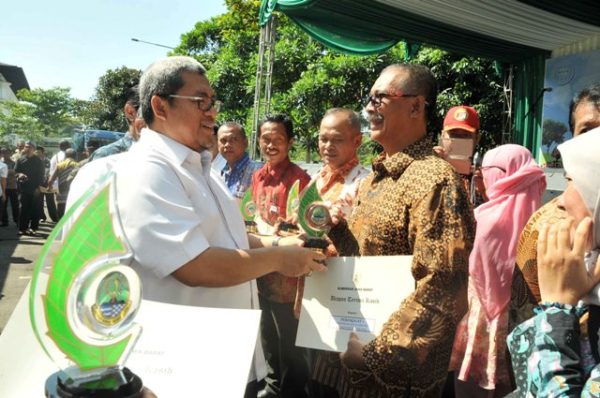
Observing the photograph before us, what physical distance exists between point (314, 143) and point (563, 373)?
1223cm

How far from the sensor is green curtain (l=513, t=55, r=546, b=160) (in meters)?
9.27

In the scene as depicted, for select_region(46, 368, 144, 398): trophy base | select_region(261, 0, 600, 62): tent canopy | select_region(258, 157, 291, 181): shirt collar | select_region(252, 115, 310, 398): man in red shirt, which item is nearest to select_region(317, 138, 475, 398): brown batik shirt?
select_region(46, 368, 144, 398): trophy base

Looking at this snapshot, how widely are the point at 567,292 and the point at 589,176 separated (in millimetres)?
287

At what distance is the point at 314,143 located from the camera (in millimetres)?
13281

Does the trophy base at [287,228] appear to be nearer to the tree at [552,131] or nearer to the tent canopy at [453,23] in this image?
the tent canopy at [453,23]

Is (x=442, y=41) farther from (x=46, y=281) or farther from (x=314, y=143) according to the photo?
(x=46, y=281)

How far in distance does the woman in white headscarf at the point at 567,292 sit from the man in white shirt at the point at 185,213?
716mm

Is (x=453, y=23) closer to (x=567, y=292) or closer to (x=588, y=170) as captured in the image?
(x=588, y=170)

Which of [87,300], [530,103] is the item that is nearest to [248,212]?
[87,300]

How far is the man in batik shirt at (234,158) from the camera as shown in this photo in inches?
183

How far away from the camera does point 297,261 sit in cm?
171

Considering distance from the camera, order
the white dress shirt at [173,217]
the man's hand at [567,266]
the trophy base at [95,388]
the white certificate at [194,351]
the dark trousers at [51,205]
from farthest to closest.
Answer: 1. the dark trousers at [51,205]
2. the white dress shirt at [173,217]
3. the man's hand at [567,266]
4. the white certificate at [194,351]
5. the trophy base at [95,388]

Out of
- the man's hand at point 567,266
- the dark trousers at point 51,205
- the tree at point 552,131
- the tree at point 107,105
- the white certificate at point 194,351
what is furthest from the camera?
the tree at point 107,105

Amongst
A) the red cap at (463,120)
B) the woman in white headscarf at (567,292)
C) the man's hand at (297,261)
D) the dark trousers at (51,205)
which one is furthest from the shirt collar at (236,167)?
the dark trousers at (51,205)
